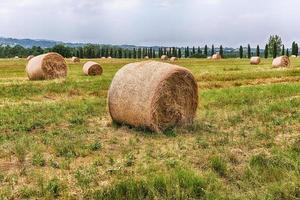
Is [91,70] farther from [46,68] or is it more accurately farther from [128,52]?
[128,52]

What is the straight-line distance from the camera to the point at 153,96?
537 inches

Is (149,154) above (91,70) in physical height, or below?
below

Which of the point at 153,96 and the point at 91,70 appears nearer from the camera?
the point at 153,96

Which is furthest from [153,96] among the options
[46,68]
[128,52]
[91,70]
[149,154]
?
[128,52]

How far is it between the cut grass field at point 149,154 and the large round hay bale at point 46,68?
36.9 ft

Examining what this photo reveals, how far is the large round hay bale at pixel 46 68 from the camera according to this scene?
1171 inches

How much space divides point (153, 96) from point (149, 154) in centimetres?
329

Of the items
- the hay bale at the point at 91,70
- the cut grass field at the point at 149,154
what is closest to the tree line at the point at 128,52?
the hay bale at the point at 91,70

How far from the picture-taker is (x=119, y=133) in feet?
44.4

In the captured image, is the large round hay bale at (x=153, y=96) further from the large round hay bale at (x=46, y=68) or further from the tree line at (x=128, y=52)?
the tree line at (x=128, y=52)

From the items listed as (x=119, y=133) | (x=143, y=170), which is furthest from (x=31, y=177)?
(x=119, y=133)

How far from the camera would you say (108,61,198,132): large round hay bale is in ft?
45.0

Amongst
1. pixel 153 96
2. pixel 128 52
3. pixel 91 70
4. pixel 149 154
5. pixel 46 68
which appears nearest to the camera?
pixel 149 154

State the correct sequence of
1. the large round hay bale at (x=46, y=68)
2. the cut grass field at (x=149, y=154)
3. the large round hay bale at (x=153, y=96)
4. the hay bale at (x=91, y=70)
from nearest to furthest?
the cut grass field at (x=149, y=154), the large round hay bale at (x=153, y=96), the large round hay bale at (x=46, y=68), the hay bale at (x=91, y=70)
